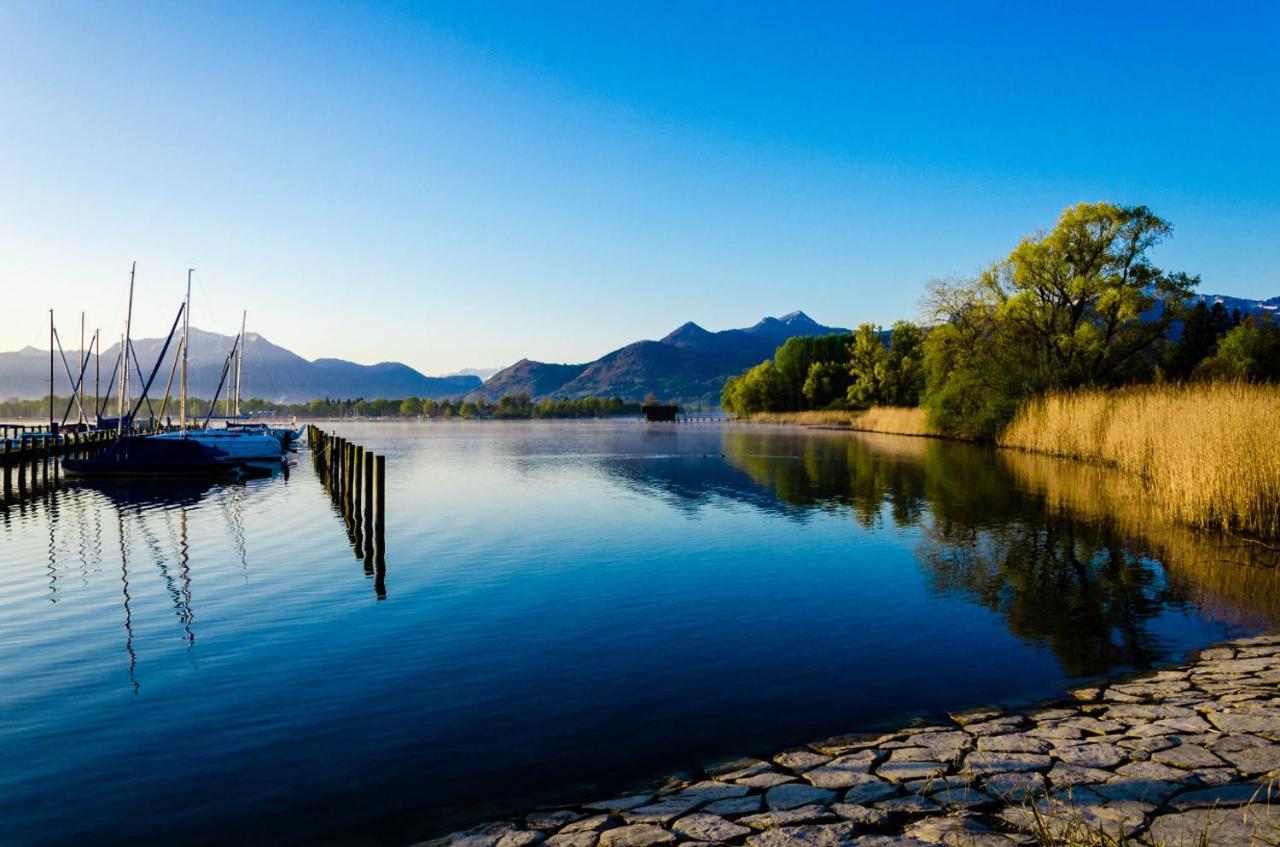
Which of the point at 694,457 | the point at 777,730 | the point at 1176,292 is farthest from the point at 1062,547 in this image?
the point at 1176,292

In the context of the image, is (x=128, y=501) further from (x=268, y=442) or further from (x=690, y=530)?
(x=690, y=530)

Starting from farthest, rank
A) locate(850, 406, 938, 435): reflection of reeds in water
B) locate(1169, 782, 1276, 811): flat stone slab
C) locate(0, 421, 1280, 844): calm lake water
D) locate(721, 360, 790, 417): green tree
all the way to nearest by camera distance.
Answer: locate(721, 360, 790, 417): green tree
locate(850, 406, 938, 435): reflection of reeds in water
locate(0, 421, 1280, 844): calm lake water
locate(1169, 782, 1276, 811): flat stone slab

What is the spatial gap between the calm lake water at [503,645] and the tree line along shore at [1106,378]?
2.24 metres

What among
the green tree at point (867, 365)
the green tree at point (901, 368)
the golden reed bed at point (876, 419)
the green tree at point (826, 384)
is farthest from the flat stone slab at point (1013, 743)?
the green tree at point (826, 384)

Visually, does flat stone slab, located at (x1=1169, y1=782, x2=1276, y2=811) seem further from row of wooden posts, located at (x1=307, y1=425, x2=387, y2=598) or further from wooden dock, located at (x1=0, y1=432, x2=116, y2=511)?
wooden dock, located at (x1=0, y1=432, x2=116, y2=511)

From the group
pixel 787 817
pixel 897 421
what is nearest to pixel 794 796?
pixel 787 817

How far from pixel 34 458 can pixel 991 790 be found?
50376mm

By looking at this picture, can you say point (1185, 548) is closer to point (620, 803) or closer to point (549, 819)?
point (620, 803)

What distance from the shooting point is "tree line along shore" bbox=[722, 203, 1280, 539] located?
19.2 metres

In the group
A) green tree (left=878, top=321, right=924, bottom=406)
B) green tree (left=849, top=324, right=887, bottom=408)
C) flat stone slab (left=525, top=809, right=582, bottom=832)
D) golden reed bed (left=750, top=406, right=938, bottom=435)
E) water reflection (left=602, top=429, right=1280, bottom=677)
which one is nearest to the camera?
flat stone slab (left=525, top=809, right=582, bottom=832)

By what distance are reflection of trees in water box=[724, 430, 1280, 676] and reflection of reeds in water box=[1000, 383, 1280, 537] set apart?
91 centimetres

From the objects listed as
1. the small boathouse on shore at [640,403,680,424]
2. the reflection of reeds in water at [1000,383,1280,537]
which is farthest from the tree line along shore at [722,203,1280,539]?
the small boathouse on shore at [640,403,680,424]

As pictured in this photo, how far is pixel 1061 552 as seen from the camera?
696 inches

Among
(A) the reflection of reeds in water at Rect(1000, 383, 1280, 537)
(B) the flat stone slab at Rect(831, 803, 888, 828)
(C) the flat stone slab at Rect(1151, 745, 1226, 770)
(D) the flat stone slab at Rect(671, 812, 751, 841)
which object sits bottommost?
(D) the flat stone slab at Rect(671, 812, 751, 841)
